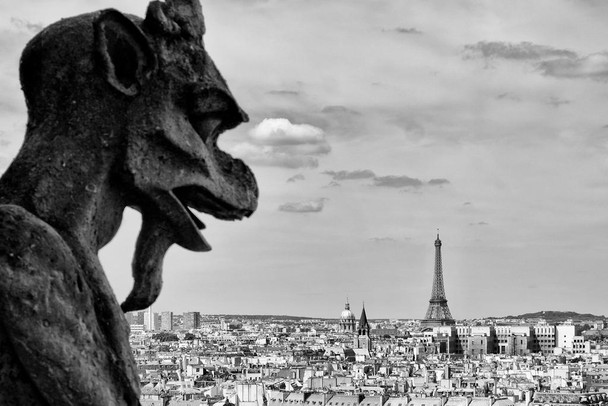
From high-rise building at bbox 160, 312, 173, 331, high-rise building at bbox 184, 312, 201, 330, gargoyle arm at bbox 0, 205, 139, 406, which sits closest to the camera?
gargoyle arm at bbox 0, 205, 139, 406

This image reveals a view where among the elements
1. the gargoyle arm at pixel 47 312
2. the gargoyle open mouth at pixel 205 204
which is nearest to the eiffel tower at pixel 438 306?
the gargoyle open mouth at pixel 205 204

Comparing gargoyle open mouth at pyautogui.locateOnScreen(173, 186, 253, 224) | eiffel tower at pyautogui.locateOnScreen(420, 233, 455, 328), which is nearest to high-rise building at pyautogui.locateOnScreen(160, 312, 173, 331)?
eiffel tower at pyautogui.locateOnScreen(420, 233, 455, 328)

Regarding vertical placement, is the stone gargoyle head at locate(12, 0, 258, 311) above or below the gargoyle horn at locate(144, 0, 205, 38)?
below

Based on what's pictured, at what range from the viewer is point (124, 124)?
1937mm

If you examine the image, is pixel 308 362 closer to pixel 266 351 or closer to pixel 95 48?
pixel 266 351

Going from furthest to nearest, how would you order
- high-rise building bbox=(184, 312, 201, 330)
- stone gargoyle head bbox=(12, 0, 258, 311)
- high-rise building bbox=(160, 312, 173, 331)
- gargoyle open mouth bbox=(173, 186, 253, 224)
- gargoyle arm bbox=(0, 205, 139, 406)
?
high-rise building bbox=(184, 312, 201, 330), high-rise building bbox=(160, 312, 173, 331), gargoyle open mouth bbox=(173, 186, 253, 224), stone gargoyle head bbox=(12, 0, 258, 311), gargoyle arm bbox=(0, 205, 139, 406)

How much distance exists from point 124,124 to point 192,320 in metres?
169

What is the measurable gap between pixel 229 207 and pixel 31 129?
34 centimetres

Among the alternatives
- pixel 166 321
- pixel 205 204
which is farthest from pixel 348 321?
pixel 205 204

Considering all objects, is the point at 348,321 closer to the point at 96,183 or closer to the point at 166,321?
the point at 166,321

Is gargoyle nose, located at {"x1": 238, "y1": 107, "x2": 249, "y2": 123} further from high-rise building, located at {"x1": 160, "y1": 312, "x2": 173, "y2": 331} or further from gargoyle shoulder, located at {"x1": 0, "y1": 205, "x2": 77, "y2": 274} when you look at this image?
high-rise building, located at {"x1": 160, "y1": 312, "x2": 173, "y2": 331}

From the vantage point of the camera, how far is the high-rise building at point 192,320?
539ft

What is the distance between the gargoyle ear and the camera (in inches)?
76.4

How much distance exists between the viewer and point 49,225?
72.2 inches
